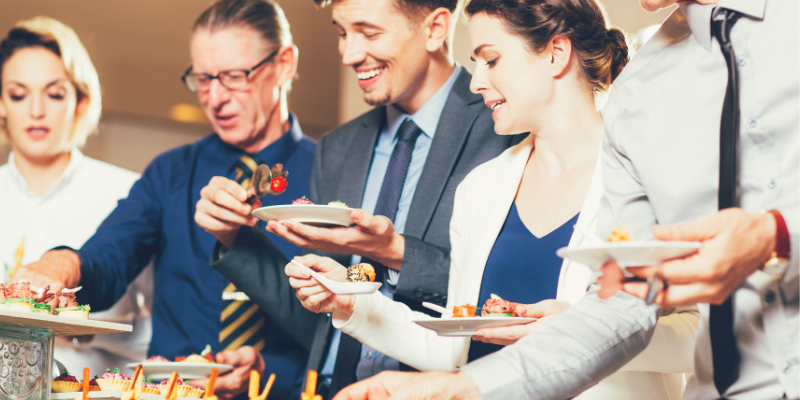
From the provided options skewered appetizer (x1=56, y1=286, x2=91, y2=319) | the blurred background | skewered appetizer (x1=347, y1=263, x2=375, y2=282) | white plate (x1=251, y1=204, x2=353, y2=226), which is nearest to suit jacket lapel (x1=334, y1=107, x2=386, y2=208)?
white plate (x1=251, y1=204, x2=353, y2=226)

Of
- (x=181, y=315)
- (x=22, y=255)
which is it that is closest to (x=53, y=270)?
(x=181, y=315)

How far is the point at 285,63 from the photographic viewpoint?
309 cm

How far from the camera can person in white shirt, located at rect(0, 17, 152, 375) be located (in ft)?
10.5

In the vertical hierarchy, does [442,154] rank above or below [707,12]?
below

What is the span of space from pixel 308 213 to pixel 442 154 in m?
0.64

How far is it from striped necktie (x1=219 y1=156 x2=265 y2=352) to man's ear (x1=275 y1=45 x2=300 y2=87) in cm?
100

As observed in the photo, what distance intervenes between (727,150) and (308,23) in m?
4.28

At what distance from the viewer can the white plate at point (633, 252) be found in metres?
0.82

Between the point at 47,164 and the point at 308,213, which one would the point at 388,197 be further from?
the point at 47,164

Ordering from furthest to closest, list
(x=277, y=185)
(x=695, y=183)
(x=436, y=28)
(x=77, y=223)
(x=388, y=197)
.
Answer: (x=77, y=223)
(x=436, y=28)
(x=388, y=197)
(x=277, y=185)
(x=695, y=183)

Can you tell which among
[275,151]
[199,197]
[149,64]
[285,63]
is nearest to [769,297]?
[275,151]

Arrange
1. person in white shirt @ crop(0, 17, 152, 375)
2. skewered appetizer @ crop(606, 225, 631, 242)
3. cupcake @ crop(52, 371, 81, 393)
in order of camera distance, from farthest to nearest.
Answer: person in white shirt @ crop(0, 17, 152, 375) → cupcake @ crop(52, 371, 81, 393) → skewered appetizer @ crop(606, 225, 631, 242)

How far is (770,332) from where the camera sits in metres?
1.02

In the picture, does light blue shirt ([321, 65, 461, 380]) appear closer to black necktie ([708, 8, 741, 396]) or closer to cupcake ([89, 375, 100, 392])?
cupcake ([89, 375, 100, 392])
